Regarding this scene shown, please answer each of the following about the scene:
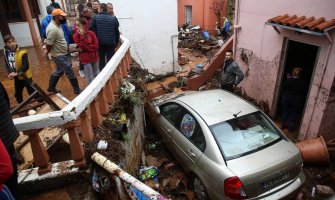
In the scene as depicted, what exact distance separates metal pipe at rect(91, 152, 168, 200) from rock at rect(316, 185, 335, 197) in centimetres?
415

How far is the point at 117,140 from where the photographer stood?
13.1ft

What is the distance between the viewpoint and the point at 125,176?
9.12 feet

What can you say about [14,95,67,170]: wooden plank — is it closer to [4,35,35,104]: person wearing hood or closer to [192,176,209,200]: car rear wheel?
[4,35,35,104]: person wearing hood

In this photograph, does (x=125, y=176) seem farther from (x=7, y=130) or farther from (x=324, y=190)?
(x=324, y=190)

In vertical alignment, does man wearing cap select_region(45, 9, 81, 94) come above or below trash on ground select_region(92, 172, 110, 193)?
above

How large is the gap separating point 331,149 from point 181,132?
3.48 metres

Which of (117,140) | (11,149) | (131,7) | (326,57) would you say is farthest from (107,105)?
(131,7)

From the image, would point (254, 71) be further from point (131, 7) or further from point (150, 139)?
point (131, 7)

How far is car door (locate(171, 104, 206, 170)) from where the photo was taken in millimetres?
4641

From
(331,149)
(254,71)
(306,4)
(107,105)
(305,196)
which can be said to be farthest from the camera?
(254,71)

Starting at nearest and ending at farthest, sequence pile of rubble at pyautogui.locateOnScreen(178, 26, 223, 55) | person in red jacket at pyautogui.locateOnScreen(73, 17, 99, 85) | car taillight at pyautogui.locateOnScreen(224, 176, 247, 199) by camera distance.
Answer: car taillight at pyautogui.locateOnScreen(224, 176, 247, 199)
person in red jacket at pyautogui.locateOnScreen(73, 17, 99, 85)
pile of rubble at pyautogui.locateOnScreen(178, 26, 223, 55)

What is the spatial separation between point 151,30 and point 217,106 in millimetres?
7675

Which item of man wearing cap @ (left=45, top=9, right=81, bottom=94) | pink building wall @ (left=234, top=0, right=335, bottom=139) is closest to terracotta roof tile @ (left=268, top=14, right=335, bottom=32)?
pink building wall @ (left=234, top=0, right=335, bottom=139)

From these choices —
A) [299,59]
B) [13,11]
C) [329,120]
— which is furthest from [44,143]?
[13,11]
